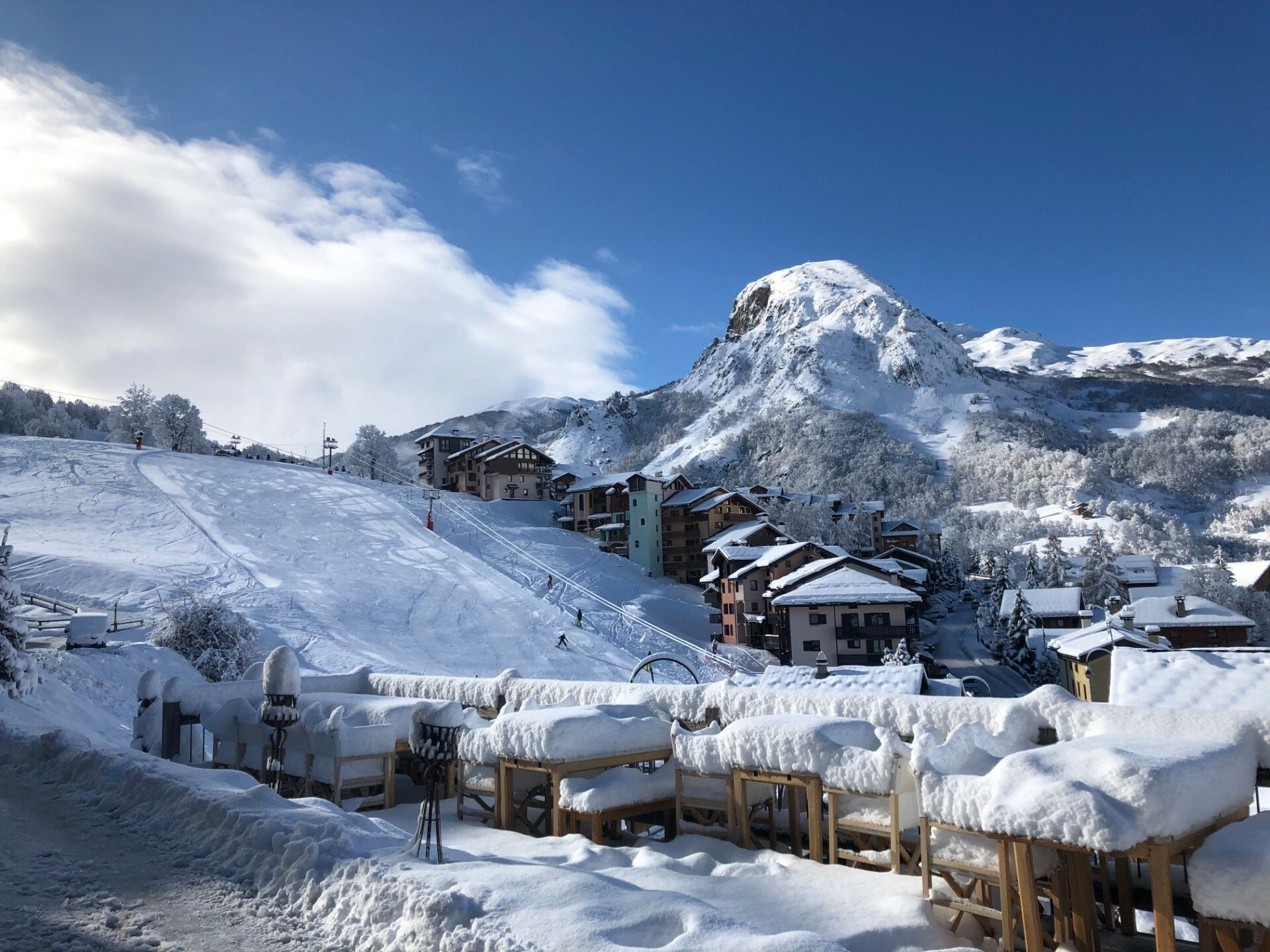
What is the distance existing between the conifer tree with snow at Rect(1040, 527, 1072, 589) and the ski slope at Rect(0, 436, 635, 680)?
45369mm

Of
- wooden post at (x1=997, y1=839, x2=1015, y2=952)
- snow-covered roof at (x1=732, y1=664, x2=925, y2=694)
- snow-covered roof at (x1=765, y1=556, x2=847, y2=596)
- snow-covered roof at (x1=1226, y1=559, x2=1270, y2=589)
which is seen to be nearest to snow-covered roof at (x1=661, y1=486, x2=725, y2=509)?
snow-covered roof at (x1=765, y1=556, x2=847, y2=596)

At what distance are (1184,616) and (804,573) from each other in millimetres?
18409

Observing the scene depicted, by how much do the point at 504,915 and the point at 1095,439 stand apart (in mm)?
174979

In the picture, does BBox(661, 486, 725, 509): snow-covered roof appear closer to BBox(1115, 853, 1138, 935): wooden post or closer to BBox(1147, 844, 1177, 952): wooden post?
BBox(1115, 853, 1138, 935): wooden post

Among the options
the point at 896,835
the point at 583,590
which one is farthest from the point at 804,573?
the point at 896,835

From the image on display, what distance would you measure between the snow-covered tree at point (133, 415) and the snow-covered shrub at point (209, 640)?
67.6 m

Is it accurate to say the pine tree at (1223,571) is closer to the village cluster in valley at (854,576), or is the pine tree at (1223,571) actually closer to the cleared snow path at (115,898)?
the village cluster in valley at (854,576)

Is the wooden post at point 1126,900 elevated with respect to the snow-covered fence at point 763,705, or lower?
lower

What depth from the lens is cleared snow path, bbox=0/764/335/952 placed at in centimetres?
675

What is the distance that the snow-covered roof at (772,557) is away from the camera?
1984 inches

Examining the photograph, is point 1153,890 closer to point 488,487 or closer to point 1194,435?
point 488,487

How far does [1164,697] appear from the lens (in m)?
10.5

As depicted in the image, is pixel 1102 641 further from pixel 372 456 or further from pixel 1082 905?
pixel 372 456

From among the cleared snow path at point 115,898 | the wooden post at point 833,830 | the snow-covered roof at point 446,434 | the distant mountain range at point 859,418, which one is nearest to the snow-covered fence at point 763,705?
the wooden post at point 833,830
